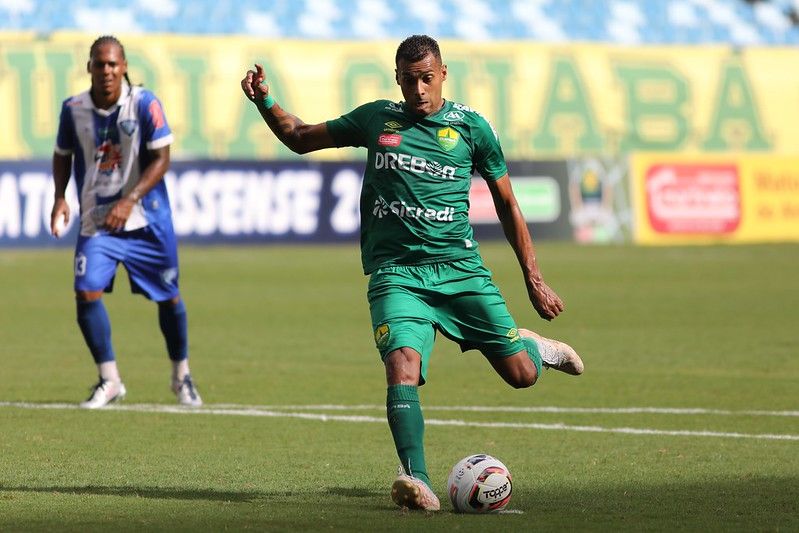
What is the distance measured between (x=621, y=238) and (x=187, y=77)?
905cm

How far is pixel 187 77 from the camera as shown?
30.5 m

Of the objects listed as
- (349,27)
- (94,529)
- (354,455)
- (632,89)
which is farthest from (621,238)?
(94,529)

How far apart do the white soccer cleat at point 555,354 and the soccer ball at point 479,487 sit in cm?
105

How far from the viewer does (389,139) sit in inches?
254

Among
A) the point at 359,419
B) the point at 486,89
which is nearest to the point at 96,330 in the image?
the point at 359,419

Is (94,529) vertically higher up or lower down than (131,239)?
lower down

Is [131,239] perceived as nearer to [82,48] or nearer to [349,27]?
[82,48]

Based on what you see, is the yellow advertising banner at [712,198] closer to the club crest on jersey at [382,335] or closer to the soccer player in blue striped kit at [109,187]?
the soccer player in blue striped kit at [109,187]

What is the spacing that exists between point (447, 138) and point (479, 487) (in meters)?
1.52

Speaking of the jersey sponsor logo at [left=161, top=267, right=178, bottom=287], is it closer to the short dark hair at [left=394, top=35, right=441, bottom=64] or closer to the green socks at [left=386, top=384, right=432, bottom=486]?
the short dark hair at [left=394, top=35, right=441, bottom=64]

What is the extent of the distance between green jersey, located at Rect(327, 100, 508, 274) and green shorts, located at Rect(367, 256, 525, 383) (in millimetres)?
65

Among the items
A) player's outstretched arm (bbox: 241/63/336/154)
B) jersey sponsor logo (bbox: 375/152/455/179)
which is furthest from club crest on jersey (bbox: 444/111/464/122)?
player's outstretched arm (bbox: 241/63/336/154)

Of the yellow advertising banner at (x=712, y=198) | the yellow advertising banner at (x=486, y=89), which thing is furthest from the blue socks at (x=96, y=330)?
the yellow advertising banner at (x=712, y=198)

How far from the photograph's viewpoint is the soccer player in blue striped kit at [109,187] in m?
9.20
